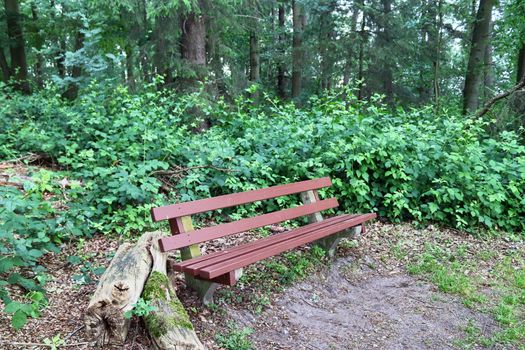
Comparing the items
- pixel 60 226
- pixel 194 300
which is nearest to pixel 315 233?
pixel 194 300

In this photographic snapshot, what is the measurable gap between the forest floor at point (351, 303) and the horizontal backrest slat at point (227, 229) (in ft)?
1.55

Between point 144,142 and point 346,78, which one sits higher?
point 346,78

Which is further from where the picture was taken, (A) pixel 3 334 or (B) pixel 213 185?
Result: (B) pixel 213 185

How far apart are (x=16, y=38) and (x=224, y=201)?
1284 cm

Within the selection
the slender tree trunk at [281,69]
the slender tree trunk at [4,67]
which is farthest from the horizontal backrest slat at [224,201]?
the slender tree trunk at [4,67]

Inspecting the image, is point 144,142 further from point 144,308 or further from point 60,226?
point 144,308

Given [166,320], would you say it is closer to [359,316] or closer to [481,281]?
[359,316]

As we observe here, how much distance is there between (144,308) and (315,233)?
2.03 m

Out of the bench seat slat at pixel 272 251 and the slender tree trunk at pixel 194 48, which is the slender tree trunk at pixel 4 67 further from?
the bench seat slat at pixel 272 251

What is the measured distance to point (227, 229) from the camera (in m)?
3.67

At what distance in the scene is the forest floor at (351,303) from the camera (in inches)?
122

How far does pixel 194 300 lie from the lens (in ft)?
11.0

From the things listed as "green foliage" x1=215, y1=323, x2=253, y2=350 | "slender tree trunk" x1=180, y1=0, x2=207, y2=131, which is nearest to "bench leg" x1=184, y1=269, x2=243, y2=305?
"green foliage" x1=215, y1=323, x2=253, y2=350

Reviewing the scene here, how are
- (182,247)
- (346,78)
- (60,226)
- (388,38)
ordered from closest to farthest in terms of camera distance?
(182,247) < (60,226) < (388,38) < (346,78)
